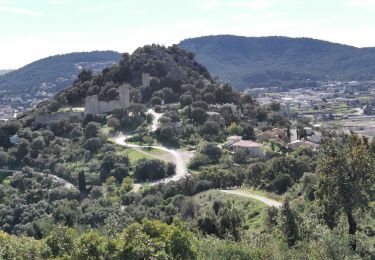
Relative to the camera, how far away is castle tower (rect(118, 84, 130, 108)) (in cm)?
7062

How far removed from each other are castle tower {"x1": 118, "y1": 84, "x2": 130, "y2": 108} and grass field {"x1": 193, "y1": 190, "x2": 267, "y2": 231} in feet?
97.1

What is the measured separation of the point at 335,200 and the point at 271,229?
455 centimetres

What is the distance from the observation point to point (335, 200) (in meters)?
24.9

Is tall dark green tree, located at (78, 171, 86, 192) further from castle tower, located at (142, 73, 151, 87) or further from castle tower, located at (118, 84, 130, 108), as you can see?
castle tower, located at (142, 73, 151, 87)

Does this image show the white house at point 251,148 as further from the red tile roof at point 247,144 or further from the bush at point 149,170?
the bush at point 149,170

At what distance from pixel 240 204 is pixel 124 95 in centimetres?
3613

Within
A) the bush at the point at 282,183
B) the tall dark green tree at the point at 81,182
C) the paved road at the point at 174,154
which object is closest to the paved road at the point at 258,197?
the bush at the point at 282,183

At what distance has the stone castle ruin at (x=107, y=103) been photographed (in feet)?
231

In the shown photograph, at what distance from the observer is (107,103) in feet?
234

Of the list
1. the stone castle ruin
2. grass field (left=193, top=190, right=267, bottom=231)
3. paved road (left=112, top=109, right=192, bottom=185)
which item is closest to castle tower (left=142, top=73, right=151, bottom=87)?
the stone castle ruin

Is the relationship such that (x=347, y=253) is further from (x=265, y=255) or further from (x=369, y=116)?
(x=369, y=116)

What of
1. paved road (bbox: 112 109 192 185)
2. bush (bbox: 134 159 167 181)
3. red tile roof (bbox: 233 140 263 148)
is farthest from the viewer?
red tile roof (bbox: 233 140 263 148)

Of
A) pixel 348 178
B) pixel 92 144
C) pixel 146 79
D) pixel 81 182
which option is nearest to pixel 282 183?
pixel 348 178

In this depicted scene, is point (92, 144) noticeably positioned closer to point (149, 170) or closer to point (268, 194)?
point (149, 170)
